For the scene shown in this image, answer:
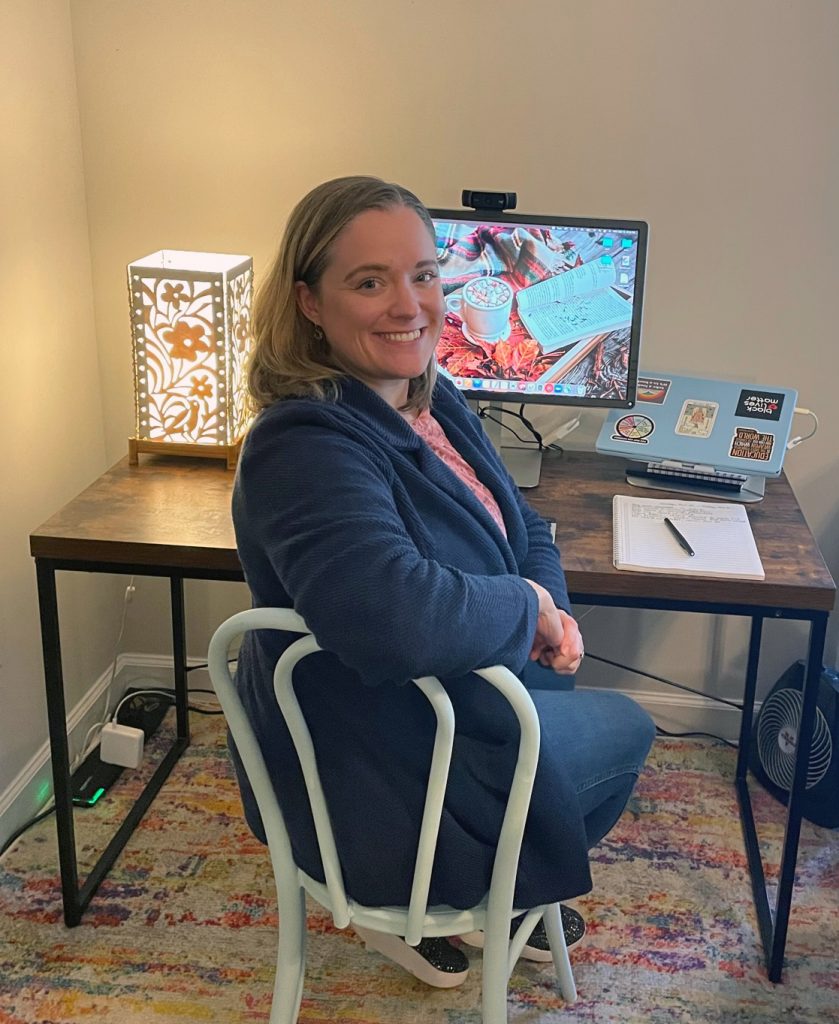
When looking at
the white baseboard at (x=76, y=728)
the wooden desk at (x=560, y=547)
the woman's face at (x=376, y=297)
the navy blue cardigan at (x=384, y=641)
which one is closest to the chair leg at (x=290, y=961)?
the navy blue cardigan at (x=384, y=641)

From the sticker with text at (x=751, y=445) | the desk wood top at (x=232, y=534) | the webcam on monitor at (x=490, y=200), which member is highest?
the webcam on monitor at (x=490, y=200)

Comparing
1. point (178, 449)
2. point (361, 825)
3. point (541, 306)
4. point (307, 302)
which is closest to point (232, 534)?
point (178, 449)

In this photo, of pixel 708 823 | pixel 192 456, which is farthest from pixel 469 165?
pixel 708 823

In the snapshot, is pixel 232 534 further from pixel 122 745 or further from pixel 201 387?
pixel 122 745

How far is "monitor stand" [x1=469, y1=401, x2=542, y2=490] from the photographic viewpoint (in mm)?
2096

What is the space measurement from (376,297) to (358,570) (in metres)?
0.40

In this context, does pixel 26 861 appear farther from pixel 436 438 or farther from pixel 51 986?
pixel 436 438

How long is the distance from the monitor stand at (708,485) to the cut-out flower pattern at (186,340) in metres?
0.84

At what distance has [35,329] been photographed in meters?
2.17

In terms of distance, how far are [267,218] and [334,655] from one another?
1266mm

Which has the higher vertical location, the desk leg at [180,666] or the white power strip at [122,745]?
the desk leg at [180,666]

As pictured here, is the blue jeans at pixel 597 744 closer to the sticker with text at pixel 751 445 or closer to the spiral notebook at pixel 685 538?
the spiral notebook at pixel 685 538

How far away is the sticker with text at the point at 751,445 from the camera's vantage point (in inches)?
79.9

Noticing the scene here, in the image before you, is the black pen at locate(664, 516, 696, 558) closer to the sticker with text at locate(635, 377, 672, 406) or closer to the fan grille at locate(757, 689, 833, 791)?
the sticker with text at locate(635, 377, 672, 406)
